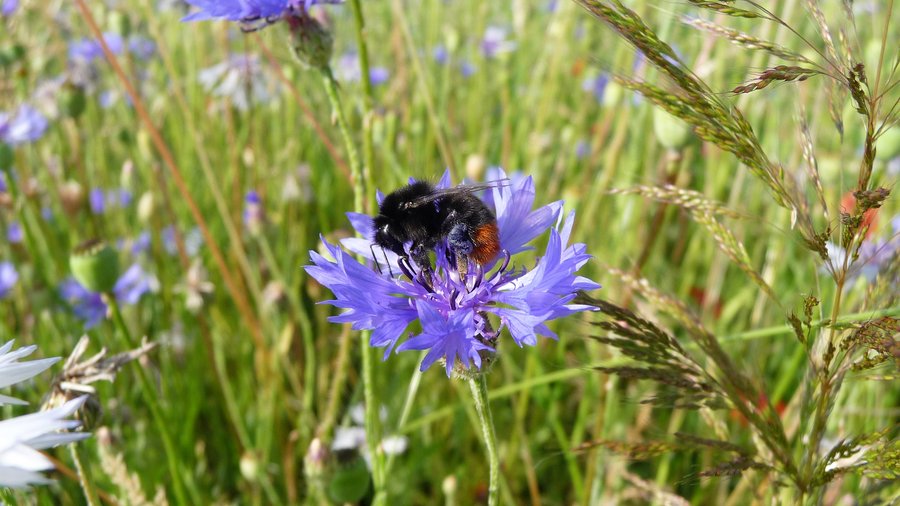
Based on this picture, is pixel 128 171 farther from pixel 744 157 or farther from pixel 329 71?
pixel 744 157

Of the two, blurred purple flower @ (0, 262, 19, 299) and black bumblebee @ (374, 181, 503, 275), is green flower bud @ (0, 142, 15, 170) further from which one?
black bumblebee @ (374, 181, 503, 275)

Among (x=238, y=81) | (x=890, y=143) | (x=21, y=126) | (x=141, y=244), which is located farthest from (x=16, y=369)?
(x=238, y=81)

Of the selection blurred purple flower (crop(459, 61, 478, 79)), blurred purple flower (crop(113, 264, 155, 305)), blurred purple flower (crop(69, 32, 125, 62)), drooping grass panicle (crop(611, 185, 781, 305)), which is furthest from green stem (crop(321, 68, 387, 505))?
blurred purple flower (crop(459, 61, 478, 79))

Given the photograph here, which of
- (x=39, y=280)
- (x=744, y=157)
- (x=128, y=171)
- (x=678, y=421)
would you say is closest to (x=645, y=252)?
(x=678, y=421)

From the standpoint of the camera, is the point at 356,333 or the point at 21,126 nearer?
the point at 356,333

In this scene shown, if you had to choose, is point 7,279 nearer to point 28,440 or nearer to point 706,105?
point 28,440

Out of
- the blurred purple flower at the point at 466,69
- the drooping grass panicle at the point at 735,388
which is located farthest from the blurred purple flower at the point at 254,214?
the blurred purple flower at the point at 466,69

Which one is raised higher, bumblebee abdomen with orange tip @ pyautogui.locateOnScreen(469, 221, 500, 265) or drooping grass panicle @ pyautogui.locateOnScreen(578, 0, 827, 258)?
drooping grass panicle @ pyautogui.locateOnScreen(578, 0, 827, 258)
